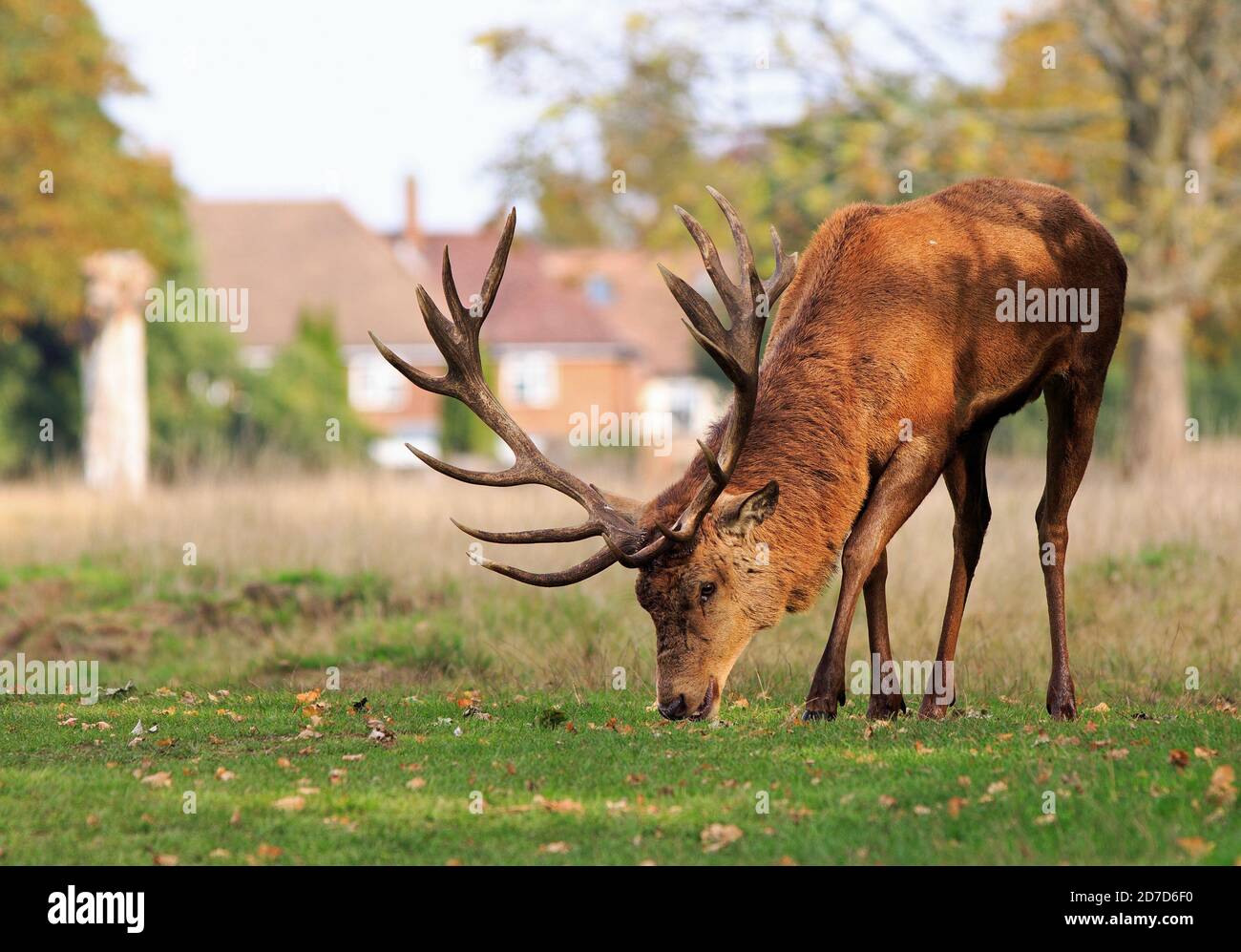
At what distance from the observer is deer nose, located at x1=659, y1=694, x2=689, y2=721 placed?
8078 mm

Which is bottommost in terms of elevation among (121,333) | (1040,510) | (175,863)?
(175,863)

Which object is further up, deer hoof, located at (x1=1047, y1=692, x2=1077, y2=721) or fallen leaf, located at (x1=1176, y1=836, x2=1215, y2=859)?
deer hoof, located at (x1=1047, y1=692, x2=1077, y2=721)

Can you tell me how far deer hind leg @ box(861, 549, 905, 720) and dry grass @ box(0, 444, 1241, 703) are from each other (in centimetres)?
101

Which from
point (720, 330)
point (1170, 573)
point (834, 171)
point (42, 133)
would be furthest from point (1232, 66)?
point (42, 133)

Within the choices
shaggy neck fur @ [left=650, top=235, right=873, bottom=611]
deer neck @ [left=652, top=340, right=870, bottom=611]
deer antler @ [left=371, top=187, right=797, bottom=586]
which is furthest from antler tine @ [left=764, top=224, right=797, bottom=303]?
deer neck @ [left=652, top=340, right=870, bottom=611]

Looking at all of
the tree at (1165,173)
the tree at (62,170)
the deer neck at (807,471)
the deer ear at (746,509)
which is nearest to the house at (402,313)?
the tree at (62,170)

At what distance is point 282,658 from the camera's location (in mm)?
12203

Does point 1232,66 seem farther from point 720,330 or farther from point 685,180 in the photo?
point 720,330

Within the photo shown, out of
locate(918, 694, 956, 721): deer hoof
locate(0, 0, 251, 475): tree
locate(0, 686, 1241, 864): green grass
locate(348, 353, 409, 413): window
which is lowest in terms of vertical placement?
locate(0, 686, 1241, 864): green grass

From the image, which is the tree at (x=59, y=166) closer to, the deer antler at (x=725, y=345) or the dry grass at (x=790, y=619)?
the dry grass at (x=790, y=619)

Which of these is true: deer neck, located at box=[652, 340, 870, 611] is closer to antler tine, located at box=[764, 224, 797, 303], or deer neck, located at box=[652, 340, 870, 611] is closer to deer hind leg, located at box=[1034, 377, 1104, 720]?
antler tine, located at box=[764, 224, 797, 303]

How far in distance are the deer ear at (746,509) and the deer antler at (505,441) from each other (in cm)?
44

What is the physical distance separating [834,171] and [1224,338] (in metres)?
15.1

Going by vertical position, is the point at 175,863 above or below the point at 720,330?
below
